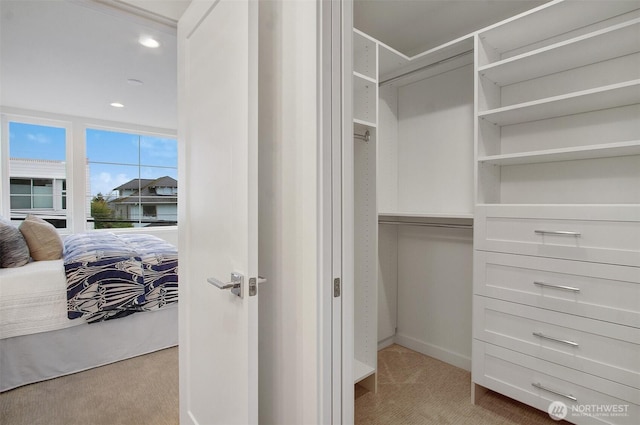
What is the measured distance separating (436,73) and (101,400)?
3136 millimetres

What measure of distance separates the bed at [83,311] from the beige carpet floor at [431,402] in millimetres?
1690

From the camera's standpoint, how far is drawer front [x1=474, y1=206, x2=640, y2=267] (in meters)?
1.50

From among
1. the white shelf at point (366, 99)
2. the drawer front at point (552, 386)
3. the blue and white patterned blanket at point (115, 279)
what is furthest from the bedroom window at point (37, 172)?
the drawer front at point (552, 386)

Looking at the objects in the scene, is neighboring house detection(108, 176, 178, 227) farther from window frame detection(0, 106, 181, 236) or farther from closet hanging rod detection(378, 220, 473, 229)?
closet hanging rod detection(378, 220, 473, 229)

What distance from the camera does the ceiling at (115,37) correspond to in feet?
6.81

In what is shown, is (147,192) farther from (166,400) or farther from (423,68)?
(423,68)

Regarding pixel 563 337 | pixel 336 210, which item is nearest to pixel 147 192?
pixel 336 210

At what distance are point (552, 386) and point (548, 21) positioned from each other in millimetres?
1890

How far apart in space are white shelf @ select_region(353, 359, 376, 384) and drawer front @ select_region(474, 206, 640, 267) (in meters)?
1.00

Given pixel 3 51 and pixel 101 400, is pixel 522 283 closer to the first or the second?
pixel 101 400

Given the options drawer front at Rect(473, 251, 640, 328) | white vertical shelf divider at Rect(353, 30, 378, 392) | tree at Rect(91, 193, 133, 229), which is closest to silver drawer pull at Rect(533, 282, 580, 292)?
drawer front at Rect(473, 251, 640, 328)

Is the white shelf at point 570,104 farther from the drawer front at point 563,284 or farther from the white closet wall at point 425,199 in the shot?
the drawer front at point 563,284

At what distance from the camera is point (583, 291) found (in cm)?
162

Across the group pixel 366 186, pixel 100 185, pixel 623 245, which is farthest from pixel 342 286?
pixel 100 185
